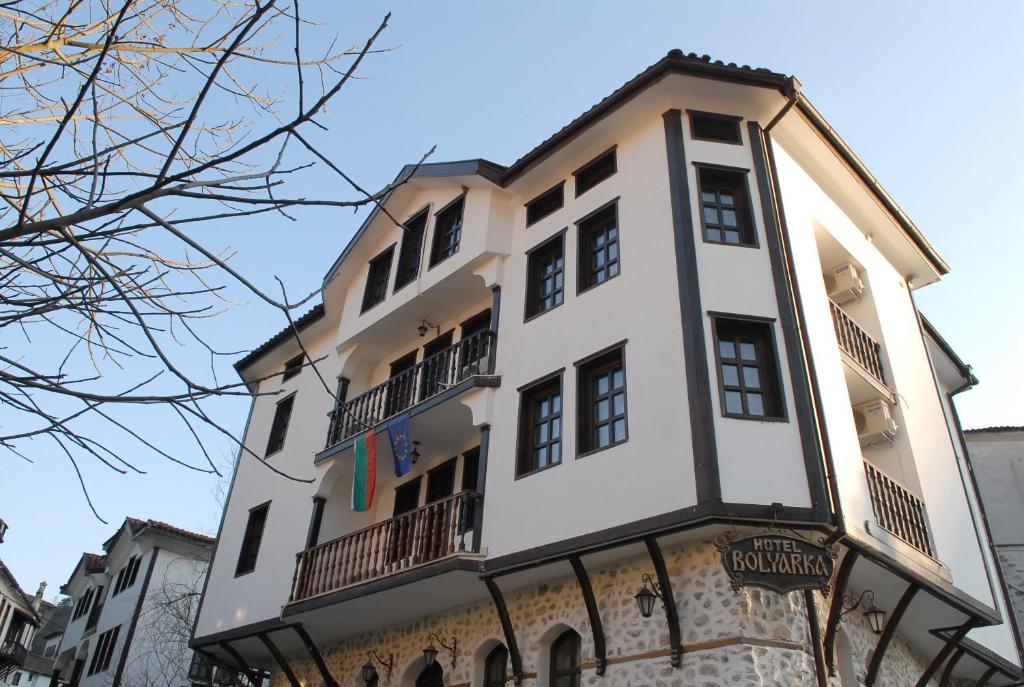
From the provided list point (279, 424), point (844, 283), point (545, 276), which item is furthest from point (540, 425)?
point (279, 424)

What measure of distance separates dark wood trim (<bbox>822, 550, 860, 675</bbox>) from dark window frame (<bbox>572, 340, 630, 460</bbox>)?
2774 millimetres

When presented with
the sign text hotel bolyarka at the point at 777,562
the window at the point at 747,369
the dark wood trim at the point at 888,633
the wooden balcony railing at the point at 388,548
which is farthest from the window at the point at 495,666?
the window at the point at 747,369

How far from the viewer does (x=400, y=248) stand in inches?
633

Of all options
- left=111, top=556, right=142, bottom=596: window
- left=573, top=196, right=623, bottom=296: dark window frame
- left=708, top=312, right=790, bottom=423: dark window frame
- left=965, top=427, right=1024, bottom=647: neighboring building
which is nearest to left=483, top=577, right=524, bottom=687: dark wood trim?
left=708, top=312, right=790, bottom=423: dark window frame

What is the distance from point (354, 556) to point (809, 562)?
697 cm

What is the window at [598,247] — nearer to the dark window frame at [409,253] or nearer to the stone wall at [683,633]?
the dark window frame at [409,253]

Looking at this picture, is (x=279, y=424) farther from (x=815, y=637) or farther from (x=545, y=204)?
(x=815, y=637)

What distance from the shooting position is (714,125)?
11.8m

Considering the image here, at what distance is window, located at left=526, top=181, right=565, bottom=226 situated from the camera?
1336 cm

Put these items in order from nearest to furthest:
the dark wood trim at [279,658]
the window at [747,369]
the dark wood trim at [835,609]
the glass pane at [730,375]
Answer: the dark wood trim at [835,609] → the window at [747,369] → the glass pane at [730,375] → the dark wood trim at [279,658]

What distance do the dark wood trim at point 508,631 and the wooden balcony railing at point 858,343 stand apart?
228 inches

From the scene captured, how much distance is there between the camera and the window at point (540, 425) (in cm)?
1086

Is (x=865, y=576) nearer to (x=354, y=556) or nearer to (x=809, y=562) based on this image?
(x=809, y=562)

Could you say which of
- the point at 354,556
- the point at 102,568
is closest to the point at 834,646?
the point at 354,556
